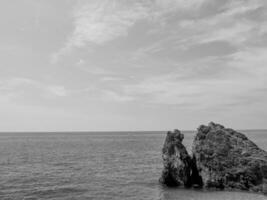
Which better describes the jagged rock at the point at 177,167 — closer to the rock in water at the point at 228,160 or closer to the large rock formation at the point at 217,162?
the large rock formation at the point at 217,162

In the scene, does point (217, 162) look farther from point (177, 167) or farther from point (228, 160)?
point (177, 167)

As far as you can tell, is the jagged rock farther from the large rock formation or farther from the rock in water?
the rock in water

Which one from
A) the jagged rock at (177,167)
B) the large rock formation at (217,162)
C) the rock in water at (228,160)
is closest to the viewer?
the rock in water at (228,160)

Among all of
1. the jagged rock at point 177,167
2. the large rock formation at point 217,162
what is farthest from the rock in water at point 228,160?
the jagged rock at point 177,167

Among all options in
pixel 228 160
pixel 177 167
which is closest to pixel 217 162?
pixel 228 160

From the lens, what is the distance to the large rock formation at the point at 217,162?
115ft

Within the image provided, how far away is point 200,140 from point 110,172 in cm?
1897

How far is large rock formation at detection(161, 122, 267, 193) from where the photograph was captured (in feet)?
115

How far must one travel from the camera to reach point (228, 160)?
37312 millimetres

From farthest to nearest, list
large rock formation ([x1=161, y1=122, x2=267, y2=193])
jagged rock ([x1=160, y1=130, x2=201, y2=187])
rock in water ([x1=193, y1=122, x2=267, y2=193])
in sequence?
jagged rock ([x1=160, y1=130, x2=201, y2=187]) → large rock formation ([x1=161, y1=122, x2=267, y2=193]) → rock in water ([x1=193, y1=122, x2=267, y2=193])

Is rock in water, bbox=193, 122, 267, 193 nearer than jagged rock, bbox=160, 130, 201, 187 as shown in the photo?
Yes

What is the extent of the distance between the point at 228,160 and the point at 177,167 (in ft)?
23.6

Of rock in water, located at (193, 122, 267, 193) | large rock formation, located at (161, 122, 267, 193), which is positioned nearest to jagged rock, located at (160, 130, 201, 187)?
large rock formation, located at (161, 122, 267, 193)

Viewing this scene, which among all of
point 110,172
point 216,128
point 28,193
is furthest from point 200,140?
point 28,193
